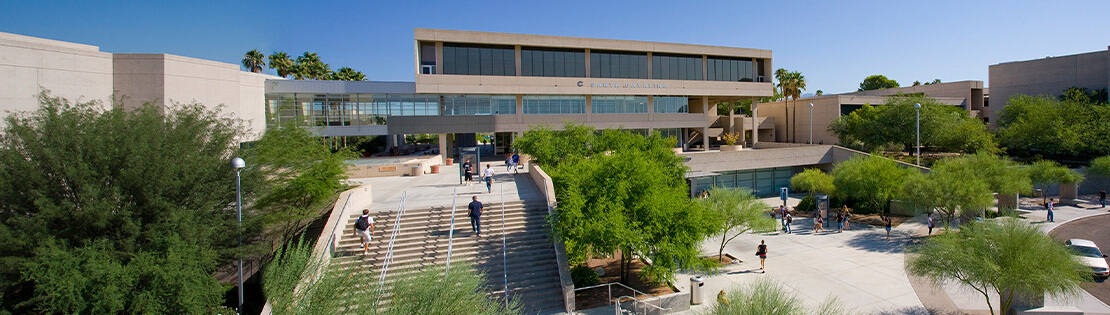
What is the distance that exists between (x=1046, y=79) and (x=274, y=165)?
69.7m

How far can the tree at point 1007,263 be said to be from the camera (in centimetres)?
1185

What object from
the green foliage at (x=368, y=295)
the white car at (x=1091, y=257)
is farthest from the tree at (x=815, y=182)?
the green foliage at (x=368, y=295)

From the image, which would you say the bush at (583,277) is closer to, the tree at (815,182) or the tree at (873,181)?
the tree at (873,181)

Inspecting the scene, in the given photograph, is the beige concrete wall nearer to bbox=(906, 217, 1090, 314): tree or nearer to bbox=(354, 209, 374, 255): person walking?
bbox=(354, 209, 374, 255): person walking

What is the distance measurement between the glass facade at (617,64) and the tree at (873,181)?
71.0 feet

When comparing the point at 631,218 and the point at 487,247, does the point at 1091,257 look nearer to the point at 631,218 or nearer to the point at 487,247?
the point at 631,218

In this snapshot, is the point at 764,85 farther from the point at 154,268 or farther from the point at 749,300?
the point at 154,268

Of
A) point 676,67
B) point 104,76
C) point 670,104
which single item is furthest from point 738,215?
point 676,67

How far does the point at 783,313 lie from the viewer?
9031 millimetres

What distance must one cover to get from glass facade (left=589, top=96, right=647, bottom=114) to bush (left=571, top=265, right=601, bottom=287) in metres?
30.2

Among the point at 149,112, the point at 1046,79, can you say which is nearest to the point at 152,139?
the point at 149,112

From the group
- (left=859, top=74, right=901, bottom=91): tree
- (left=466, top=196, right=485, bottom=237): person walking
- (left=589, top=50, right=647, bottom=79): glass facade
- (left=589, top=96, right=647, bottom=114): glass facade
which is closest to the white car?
(left=466, top=196, right=485, bottom=237): person walking

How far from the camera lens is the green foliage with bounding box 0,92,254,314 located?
40.3 ft

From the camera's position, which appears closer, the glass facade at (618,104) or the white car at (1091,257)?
the white car at (1091,257)
